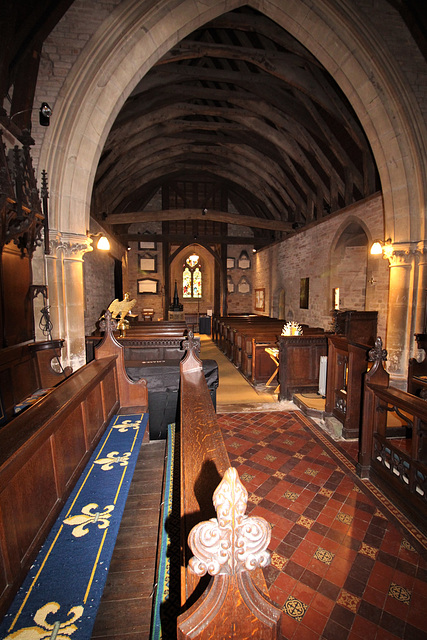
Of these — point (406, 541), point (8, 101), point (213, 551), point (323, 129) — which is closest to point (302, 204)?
point (323, 129)

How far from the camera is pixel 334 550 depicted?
2.19 meters

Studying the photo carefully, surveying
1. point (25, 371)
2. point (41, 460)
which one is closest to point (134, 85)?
point (25, 371)

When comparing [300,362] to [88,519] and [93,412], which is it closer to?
[93,412]

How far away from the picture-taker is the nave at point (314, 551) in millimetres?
1667

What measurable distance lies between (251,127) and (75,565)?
34.9 feet

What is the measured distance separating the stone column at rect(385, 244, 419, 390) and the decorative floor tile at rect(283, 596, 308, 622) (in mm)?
4892

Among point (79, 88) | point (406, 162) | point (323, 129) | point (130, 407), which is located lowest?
point (130, 407)

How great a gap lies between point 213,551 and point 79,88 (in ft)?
20.4

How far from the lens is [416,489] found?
2.50m

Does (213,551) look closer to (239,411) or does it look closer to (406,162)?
(239,411)

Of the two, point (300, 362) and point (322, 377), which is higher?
point (300, 362)

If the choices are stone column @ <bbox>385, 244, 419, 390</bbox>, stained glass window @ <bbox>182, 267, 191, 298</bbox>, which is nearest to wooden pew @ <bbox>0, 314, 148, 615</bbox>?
stone column @ <bbox>385, 244, 419, 390</bbox>

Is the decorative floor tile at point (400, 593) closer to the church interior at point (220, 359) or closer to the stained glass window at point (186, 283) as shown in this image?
the church interior at point (220, 359)

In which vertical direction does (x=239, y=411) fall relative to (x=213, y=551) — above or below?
below
